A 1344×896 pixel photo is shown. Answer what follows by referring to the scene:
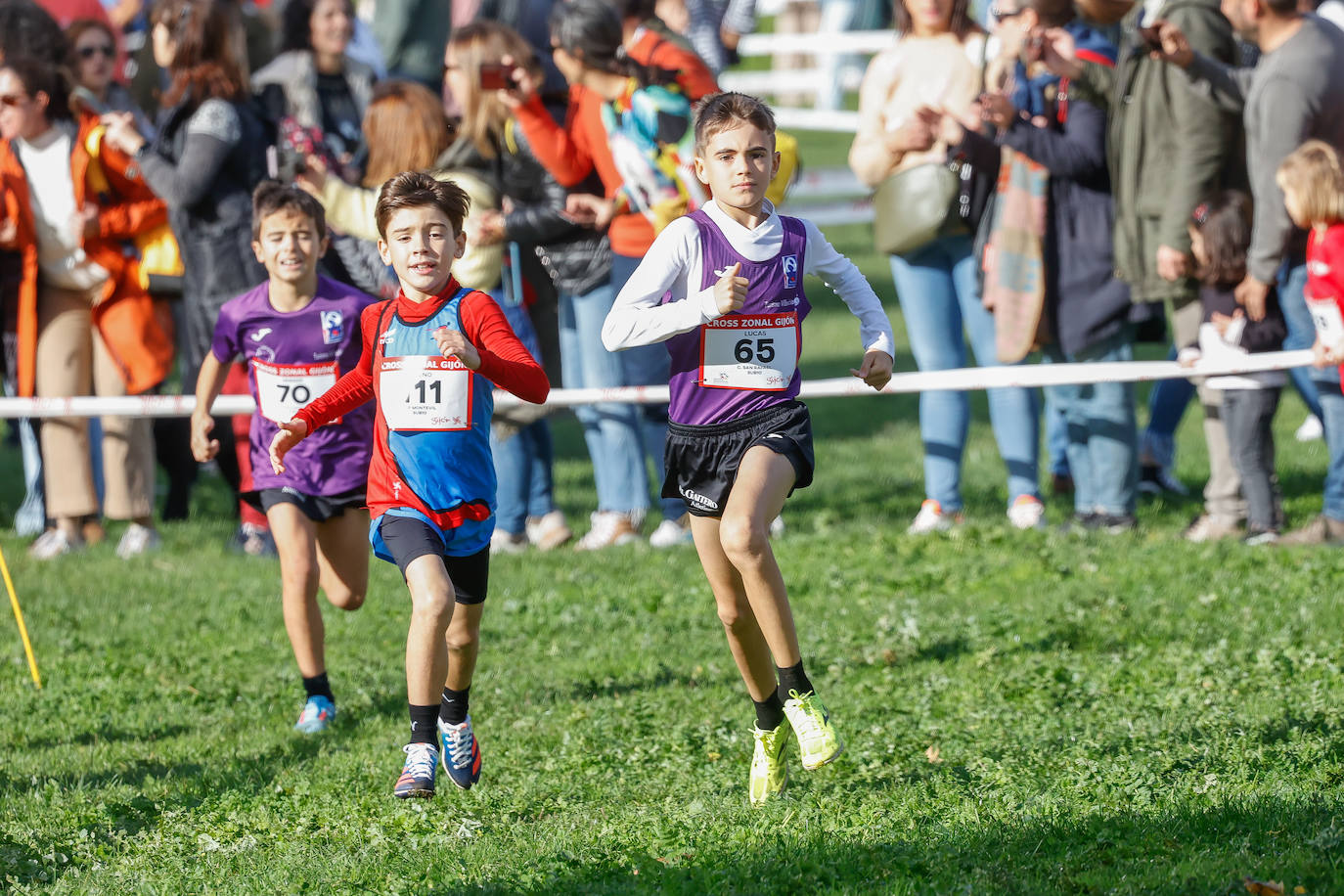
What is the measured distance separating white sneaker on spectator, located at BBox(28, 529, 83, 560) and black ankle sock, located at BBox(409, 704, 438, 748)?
4901mm

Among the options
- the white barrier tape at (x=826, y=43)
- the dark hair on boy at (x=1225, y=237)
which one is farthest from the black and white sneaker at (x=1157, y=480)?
the white barrier tape at (x=826, y=43)

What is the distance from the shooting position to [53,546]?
9.77m

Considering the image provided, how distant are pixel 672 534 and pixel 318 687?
3.24 meters

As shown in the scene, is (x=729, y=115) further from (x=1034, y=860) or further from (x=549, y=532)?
(x=549, y=532)

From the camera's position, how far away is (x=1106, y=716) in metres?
6.05

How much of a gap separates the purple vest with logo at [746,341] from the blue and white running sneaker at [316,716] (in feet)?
6.54

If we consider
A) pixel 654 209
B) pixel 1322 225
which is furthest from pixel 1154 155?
pixel 654 209

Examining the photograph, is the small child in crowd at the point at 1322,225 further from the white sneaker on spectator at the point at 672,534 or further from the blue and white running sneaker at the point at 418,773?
the blue and white running sneaker at the point at 418,773

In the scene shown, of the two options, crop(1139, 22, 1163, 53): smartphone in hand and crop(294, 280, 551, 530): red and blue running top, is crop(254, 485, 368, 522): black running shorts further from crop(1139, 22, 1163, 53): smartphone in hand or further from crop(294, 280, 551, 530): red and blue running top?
crop(1139, 22, 1163, 53): smartphone in hand

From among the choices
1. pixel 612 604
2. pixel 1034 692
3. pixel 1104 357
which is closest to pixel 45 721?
pixel 612 604

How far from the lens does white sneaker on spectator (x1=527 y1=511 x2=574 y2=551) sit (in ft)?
31.9

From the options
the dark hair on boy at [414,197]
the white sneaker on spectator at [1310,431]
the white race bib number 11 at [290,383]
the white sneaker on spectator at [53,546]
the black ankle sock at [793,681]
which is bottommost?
the white sneaker on spectator at [53,546]

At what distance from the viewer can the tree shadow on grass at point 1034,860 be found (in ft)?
14.4

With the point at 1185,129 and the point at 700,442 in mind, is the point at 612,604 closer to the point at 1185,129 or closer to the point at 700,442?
the point at 700,442
